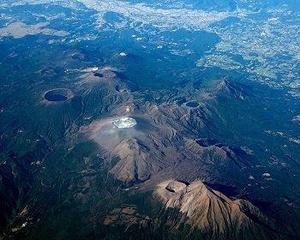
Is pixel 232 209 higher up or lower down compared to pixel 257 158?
A: higher up

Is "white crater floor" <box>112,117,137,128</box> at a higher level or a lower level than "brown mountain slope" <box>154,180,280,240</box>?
lower

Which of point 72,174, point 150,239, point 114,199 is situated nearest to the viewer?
point 150,239

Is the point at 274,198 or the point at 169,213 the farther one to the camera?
the point at 274,198

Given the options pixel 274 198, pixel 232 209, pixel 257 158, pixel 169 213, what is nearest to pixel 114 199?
pixel 169 213

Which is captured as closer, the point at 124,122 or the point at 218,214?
the point at 218,214

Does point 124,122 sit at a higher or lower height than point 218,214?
lower

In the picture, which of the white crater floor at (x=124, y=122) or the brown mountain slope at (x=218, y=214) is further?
the white crater floor at (x=124, y=122)

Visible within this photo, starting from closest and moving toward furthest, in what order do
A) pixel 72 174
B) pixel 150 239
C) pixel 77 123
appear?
pixel 150 239, pixel 72 174, pixel 77 123

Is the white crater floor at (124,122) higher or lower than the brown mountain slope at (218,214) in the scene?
lower

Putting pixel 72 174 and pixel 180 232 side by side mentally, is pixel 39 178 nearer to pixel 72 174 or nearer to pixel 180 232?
pixel 72 174

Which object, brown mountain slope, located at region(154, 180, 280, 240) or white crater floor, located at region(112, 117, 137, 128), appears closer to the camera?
brown mountain slope, located at region(154, 180, 280, 240)
